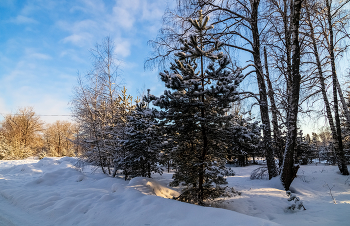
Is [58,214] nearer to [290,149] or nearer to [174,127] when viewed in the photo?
[174,127]

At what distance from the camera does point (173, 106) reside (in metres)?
4.71

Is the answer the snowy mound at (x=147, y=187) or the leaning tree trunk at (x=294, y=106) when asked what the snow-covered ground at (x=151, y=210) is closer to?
the snowy mound at (x=147, y=187)

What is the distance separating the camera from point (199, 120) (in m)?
4.60

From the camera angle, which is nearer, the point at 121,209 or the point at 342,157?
the point at 121,209

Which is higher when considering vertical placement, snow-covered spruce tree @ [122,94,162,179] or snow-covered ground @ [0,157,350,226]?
snow-covered spruce tree @ [122,94,162,179]

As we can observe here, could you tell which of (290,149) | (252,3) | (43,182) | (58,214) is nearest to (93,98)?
(43,182)

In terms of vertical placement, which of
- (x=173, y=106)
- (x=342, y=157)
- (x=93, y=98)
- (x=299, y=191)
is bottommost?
(x=299, y=191)

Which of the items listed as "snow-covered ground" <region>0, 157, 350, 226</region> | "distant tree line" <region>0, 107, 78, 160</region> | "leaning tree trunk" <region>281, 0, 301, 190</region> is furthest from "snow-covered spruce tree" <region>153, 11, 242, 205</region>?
"distant tree line" <region>0, 107, 78, 160</region>

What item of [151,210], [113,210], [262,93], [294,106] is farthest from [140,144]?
[294,106]

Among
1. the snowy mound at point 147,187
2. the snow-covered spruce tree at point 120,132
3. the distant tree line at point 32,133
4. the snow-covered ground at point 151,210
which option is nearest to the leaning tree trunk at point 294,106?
the snow-covered ground at point 151,210

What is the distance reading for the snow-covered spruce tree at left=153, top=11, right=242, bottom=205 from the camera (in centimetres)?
459

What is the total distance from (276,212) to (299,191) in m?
3.13

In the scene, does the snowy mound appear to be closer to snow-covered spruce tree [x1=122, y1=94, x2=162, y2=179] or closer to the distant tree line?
snow-covered spruce tree [x1=122, y1=94, x2=162, y2=179]

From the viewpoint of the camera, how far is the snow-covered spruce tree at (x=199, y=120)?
4.59 meters
